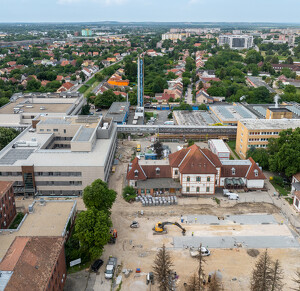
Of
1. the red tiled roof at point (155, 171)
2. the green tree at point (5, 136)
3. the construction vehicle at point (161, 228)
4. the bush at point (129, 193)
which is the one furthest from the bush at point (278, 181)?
the green tree at point (5, 136)

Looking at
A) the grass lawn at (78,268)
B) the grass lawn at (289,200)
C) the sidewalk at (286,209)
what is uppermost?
the grass lawn at (78,268)

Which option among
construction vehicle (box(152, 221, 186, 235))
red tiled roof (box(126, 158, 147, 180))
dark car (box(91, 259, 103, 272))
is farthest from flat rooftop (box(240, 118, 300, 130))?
dark car (box(91, 259, 103, 272))

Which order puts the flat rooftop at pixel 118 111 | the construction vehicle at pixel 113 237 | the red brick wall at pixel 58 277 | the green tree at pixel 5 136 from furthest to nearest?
the flat rooftop at pixel 118 111
the green tree at pixel 5 136
the construction vehicle at pixel 113 237
the red brick wall at pixel 58 277

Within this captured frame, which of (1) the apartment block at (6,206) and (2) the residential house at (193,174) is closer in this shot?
(1) the apartment block at (6,206)

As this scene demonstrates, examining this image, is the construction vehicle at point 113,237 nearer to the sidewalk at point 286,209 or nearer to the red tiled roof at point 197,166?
the red tiled roof at point 197,166

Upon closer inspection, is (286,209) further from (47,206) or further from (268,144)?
(47,206)

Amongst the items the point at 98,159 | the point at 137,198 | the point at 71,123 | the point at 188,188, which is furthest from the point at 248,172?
the point at 71,123

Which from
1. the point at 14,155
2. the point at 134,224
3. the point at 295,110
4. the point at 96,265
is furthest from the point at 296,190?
the point at 295,110
